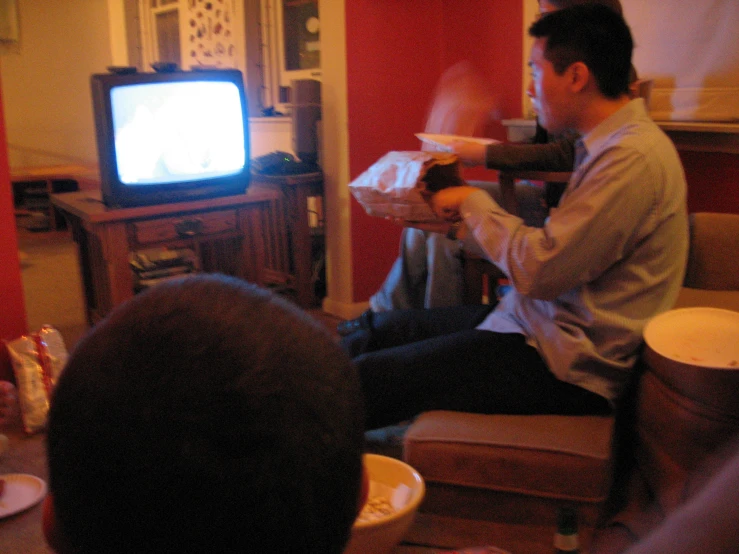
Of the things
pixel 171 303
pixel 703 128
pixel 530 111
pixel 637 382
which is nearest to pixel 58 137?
pixel 530 111

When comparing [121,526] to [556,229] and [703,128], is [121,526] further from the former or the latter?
[703,128]

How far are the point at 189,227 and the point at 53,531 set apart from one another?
2.35 meters

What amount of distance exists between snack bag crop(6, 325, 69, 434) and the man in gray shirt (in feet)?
3.96

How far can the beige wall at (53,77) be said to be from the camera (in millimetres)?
6383

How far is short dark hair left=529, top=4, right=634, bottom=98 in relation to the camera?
1.47 meters

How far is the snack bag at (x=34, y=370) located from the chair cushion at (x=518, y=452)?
1.31 m

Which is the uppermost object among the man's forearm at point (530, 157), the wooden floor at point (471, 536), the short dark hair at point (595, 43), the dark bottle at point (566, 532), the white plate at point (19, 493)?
the short dark hair at point (595, 43)

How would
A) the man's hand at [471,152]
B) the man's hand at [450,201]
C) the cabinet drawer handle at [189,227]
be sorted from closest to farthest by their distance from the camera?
the man's hand at [450,201], the man's hand at [471,152], the cabinet drawer handle at [189,227]

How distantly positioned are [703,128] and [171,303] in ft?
7.53

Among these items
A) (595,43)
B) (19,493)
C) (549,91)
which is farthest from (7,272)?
(595,43)

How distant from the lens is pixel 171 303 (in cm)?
46

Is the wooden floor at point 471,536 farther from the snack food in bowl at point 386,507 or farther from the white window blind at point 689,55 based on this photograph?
the white window blind at point 689,55

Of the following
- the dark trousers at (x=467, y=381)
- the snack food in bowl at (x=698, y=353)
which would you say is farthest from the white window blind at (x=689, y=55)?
the dark trousers at (x=467, y=381)

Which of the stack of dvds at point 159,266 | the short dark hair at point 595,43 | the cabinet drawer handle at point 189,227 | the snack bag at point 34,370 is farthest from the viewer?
the stack of dvds at point 159,266
